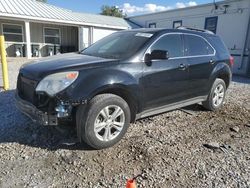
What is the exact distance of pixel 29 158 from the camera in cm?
347

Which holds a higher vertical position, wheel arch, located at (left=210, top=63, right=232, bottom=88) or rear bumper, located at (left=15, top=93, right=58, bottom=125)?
wheel arch, located at (left=210, top=63, right=232, bottom=88)

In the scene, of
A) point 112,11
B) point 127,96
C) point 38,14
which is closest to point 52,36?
point 38,14

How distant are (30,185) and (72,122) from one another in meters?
1.09

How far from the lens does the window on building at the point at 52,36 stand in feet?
62.0

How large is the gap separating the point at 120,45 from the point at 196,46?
1.72m

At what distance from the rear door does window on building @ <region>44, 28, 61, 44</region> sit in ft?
52.2

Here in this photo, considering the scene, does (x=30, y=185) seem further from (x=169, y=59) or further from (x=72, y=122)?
(x=169, y=59)

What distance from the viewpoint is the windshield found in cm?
420

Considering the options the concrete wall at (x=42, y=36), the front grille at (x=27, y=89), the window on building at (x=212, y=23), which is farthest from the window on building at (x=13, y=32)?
the front grille at (x=27, y=89)

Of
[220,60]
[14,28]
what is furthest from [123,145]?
[14,28]

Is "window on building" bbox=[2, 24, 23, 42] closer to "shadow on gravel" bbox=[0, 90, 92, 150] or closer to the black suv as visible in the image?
"shadow on gravel" bbox=[0, 90, 92, 150]

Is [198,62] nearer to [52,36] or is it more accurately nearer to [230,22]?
[230,22]

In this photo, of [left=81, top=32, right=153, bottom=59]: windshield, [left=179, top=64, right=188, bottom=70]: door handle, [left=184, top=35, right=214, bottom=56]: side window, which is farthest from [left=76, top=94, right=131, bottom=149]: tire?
[left=184, top=35, right=214, bottom=56]: side window

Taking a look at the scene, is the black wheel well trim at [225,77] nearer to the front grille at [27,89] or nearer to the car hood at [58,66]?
the car hood at [58,66]
